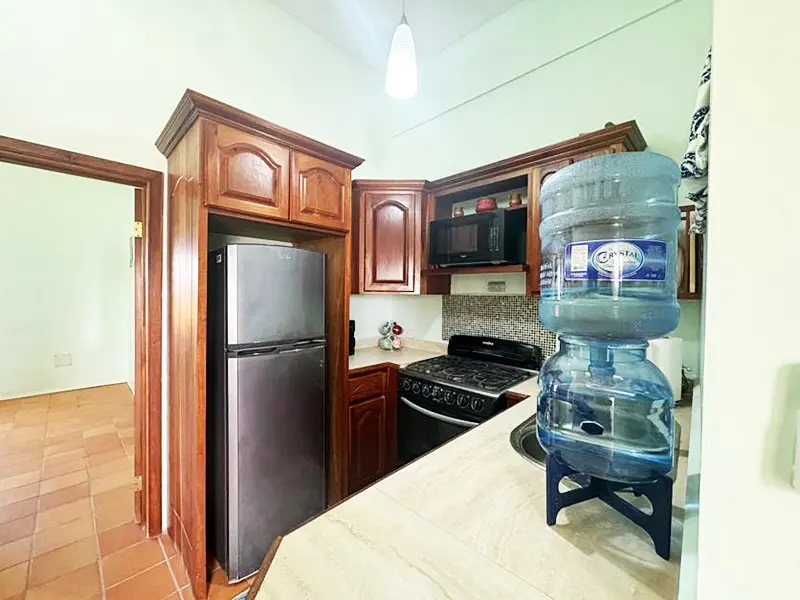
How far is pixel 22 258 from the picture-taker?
3775mm

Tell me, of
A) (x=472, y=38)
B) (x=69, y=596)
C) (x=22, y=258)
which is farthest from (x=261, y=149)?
(x=22, y=258)

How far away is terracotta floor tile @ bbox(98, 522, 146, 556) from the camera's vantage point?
172 cm

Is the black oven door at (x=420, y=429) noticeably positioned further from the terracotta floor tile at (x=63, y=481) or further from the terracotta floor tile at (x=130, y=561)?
the terracotta floor tile at (x=63, y=481)

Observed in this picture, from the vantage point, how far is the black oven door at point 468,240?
6.64 feet

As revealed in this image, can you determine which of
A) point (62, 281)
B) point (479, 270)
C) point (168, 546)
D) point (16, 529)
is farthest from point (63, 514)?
point (62, 281)

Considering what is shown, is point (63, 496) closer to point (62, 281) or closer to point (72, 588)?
point (72, 588)

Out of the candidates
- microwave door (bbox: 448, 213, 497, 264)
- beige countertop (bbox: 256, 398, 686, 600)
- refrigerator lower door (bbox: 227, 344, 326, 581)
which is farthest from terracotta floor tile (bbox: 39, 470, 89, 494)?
microwave door (bbox: 448, 213, 497, 264)

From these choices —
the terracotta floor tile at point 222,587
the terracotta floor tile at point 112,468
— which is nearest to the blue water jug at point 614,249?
the terracotta floor tile at point 222,587

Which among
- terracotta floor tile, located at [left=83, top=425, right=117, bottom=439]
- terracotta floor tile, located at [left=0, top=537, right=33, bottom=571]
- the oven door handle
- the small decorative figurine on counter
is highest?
the small decorative figurine on counter

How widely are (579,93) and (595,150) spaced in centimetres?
65

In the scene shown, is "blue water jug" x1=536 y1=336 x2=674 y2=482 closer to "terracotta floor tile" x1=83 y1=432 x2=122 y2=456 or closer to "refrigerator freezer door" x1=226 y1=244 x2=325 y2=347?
"refrigerator freezer door" x1=226 y1=244 x2=325 y2=347

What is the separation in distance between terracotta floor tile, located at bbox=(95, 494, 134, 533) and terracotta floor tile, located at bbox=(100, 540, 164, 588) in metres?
0.28

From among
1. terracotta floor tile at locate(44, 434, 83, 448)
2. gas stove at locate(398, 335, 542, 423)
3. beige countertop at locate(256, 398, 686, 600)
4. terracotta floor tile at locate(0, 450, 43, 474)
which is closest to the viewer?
beige countertop at locate(256, 398, 686, 600)

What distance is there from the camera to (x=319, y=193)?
71.7 inches
